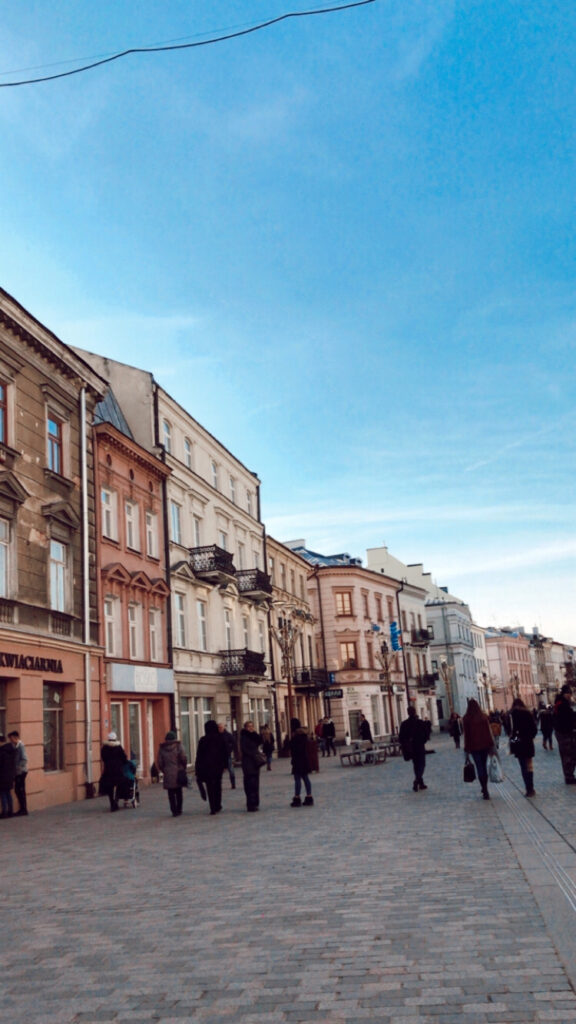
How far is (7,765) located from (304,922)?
→ 12.1m

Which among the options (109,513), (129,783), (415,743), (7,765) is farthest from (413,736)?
(109,513)

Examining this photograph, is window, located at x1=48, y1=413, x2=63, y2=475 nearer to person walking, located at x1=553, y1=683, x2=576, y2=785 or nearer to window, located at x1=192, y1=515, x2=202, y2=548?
window, located at x1=192, y1=515, x2=202, y2=548

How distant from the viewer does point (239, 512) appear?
40.7 metres

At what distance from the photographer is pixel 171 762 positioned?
16.7 m

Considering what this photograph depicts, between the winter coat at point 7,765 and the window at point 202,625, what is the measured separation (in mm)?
16259

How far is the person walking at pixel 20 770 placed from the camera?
1769cm

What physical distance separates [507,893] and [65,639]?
1616 centimetres

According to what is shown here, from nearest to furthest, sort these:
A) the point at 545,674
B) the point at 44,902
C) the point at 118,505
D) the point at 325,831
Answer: the point at 44,902 < the point at 325,831 < the point at 118,505 < the point at 545,674

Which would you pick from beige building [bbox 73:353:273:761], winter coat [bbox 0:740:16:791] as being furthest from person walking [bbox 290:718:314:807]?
beige building [bbox 73:353:273:761]

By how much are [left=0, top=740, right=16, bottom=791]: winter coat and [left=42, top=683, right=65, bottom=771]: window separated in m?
3.64

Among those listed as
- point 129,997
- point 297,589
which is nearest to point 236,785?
point 129,997

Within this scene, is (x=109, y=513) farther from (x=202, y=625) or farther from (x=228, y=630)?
(x=228, y=630)

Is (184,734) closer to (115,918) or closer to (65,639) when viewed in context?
(65,639)

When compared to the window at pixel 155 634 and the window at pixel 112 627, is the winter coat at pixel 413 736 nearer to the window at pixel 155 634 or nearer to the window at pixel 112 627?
the window at pixel 112 627
